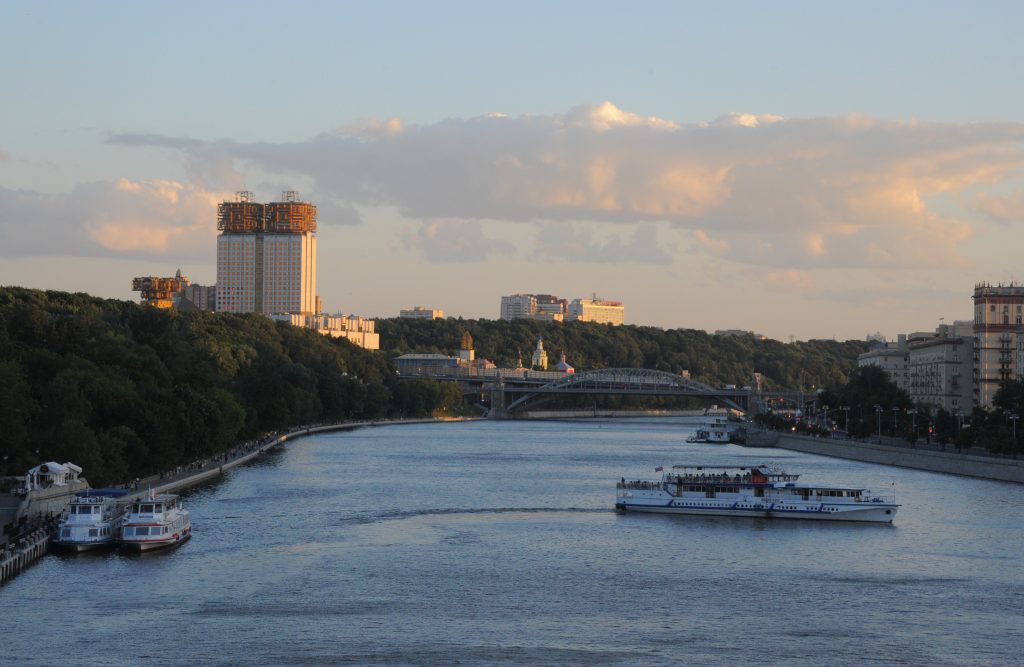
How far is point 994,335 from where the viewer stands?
4555 inches

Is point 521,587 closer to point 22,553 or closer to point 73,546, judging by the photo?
point 22,553

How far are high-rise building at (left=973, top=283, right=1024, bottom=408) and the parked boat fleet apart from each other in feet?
258

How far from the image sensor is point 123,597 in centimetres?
3916

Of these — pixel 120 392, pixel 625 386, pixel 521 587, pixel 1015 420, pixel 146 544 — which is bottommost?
pixel 521 587

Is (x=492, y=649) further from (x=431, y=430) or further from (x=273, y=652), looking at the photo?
(x=431, y=430)

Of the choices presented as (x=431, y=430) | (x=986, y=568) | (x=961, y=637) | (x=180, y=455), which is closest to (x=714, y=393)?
(x=431, y=430)

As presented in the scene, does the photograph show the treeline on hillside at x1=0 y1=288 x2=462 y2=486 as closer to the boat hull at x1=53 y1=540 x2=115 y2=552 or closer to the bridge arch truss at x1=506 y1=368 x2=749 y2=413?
the boat hull at x1=53 y1=540 x2=115 y2=552

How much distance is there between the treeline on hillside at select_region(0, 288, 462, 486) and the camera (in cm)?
5809

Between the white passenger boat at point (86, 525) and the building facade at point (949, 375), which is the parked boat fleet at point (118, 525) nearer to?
the white passenger boat at point (86, 525)

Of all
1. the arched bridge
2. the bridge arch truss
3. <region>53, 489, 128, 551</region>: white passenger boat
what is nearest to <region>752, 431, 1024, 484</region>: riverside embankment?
<region>53, 489, 128, 551</region>: white passenger boat

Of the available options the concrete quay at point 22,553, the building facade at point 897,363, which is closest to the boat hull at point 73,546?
the concrete quay at point 22,553

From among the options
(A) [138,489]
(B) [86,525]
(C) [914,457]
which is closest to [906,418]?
(C) [914,457]

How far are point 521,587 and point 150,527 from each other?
497 inches

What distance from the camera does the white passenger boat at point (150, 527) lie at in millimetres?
47094
